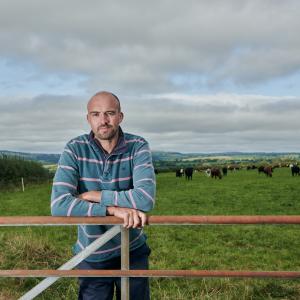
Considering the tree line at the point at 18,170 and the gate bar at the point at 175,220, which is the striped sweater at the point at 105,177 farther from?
the tree line at the point at 18,170

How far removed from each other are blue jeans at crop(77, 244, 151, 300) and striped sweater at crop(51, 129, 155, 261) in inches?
2.3

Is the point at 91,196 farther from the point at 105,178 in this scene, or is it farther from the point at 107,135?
the point at 107,135

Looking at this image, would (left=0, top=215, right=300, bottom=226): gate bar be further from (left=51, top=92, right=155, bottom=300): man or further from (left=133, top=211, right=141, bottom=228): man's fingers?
(left=51, top=92, right=155, bottom=300): man

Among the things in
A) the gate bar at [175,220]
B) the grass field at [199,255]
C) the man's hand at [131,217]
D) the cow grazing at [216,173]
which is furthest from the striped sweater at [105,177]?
the cow grazing at [216,173]

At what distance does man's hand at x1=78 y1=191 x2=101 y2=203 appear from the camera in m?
2.87

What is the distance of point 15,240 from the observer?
8977 millimetres

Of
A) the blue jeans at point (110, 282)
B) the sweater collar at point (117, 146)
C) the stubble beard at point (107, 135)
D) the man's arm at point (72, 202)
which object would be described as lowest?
the blue jeans at point (110, 282)

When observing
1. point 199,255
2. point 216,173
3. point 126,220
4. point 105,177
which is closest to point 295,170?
point 216,173

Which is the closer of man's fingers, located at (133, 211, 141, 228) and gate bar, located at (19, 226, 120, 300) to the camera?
man's fingers, located at (133, 211, 141, 228)

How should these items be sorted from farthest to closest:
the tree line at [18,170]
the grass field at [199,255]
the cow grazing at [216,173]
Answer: the tree line at [18,170]
the cow grazing at [216,173]
the grass field at [199,255]

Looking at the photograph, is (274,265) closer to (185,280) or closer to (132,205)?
(185,280)

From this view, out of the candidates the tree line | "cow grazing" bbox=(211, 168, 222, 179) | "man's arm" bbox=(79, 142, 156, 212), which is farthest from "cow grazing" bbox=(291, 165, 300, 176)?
"man's arm" bbox=(79, 142, 156, 212)

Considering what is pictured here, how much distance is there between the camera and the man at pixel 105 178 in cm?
292

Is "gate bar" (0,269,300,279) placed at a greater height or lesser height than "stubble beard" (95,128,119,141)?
lesser
